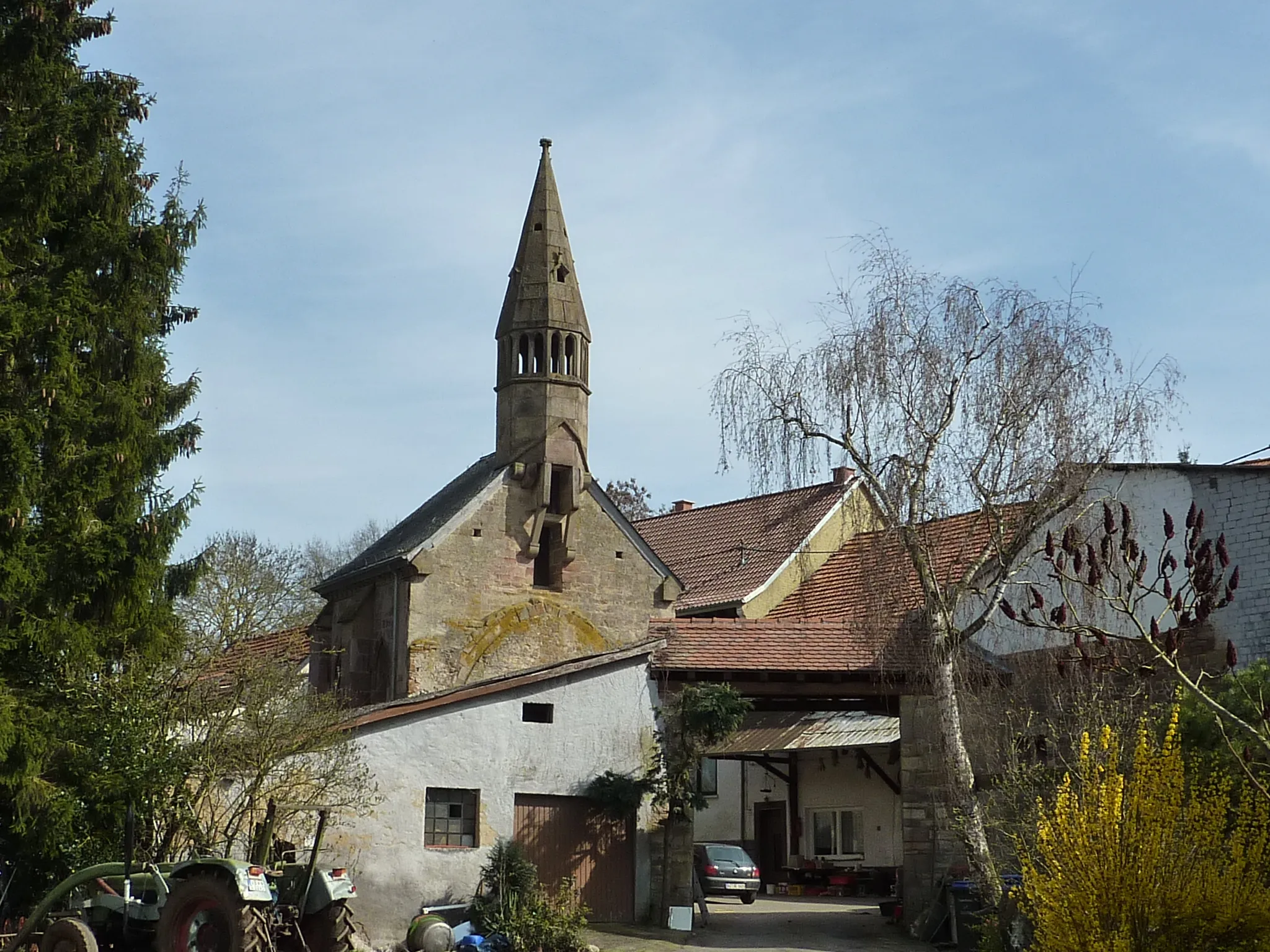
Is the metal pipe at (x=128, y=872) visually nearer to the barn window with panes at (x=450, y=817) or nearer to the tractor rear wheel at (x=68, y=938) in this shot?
the tractor rear wheel at (x=68, y=938)

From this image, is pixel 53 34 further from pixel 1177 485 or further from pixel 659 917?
pixel 1177 485

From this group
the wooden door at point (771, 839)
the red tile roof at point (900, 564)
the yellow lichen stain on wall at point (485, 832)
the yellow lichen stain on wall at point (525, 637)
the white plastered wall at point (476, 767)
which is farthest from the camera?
the wooden door at point (771, 839)

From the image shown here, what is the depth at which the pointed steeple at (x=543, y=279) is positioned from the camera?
29.4 metres

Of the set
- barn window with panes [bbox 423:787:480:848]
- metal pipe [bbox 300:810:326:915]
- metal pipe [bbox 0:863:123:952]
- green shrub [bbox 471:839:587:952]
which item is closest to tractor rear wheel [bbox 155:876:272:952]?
metal pipe [bbox 0:863:123:952]

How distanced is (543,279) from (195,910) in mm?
18198

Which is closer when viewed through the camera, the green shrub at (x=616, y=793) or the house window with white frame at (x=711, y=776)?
the green shrub at (x=616, y=793)

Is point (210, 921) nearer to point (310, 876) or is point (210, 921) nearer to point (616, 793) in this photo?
point (310, 876)

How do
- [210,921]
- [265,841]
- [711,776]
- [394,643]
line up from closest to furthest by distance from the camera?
1. [210,921]
2. [265,841]
3. [394,643]
4. [711,776]

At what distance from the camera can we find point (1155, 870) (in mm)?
12469

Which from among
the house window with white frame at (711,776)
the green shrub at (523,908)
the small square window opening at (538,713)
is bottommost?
the green shrub at (523,908)

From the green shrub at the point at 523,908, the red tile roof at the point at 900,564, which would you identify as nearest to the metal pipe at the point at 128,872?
the green shrub at the point at 523,908

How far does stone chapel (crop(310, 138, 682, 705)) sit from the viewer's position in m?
28.0

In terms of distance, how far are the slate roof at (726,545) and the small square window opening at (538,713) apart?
11182mm

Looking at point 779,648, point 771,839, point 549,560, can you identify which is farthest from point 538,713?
point 771,839
